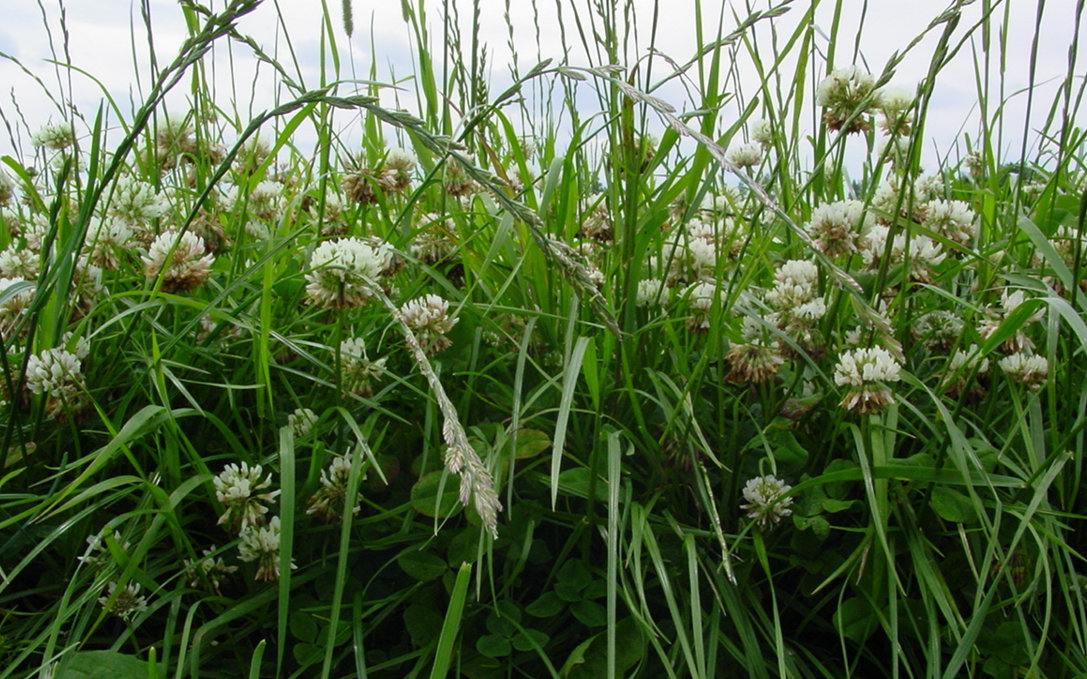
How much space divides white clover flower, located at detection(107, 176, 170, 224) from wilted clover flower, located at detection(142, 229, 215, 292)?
0.22 meters

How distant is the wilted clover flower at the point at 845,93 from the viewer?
1366 mm

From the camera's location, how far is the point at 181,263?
1293mm

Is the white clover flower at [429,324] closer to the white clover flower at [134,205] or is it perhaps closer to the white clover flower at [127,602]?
the white clover flower at [127,602]

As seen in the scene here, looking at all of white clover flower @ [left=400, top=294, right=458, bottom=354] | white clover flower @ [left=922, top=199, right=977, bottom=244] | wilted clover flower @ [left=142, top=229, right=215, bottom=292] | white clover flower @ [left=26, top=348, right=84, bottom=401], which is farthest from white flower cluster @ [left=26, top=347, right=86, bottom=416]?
white clover flower @ [left=922, top=199, right=977, bottom=244]

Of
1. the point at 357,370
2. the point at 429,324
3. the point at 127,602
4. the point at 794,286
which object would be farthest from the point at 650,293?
the point at 127,602

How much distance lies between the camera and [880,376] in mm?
1059

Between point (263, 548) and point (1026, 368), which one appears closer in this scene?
point (263, 548)

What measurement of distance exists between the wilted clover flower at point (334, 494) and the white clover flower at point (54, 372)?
367mm

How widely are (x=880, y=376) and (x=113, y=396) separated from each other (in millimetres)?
1175

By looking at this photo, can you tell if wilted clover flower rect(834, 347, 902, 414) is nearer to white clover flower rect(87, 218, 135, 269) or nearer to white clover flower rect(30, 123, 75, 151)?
white clover flower rect(87, 218, 135, 269)

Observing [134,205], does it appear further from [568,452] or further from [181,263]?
[568,452]

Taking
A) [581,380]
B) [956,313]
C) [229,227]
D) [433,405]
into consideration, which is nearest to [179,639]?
[433,405]

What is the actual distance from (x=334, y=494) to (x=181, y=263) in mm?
456

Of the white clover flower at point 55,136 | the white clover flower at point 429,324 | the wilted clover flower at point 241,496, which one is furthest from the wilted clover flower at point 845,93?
the white clover flower at point 55,136
